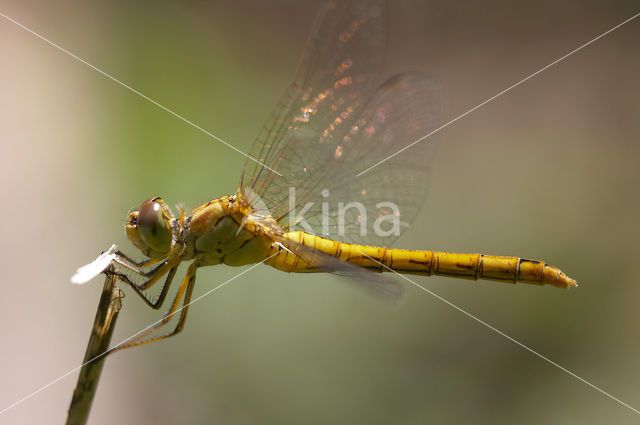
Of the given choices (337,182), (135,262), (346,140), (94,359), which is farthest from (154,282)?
(346,140)

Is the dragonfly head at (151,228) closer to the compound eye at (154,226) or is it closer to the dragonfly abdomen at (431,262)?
the compound eye at (154,226)

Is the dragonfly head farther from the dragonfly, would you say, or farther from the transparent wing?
the transparent wing

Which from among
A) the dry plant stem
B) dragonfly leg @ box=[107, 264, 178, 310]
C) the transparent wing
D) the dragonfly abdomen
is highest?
the transparent wing

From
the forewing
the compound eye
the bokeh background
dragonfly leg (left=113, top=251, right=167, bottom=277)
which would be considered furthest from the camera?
the bokeh background

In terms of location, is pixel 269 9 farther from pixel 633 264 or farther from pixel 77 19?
pixel 633 264

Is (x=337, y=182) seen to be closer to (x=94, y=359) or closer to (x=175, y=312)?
(x=175, y=312)

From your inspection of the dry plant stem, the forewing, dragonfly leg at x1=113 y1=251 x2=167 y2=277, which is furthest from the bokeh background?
the dry plant stem

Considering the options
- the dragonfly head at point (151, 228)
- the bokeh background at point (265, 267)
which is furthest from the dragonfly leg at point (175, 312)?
the bokeh background at point (265, 267)
